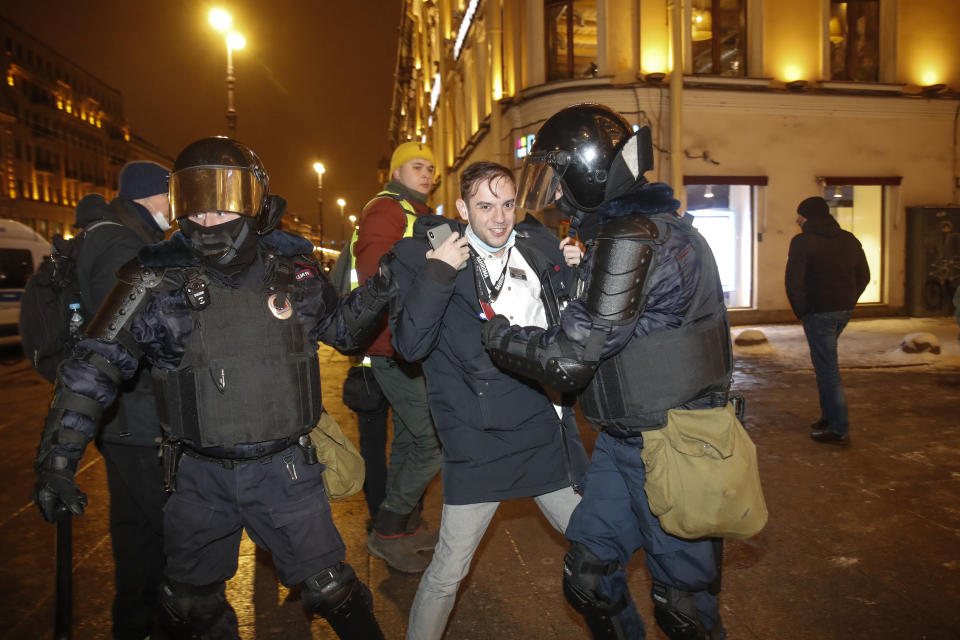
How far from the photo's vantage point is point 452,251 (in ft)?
7.90

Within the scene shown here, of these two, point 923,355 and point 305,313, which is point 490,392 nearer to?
point 305,313

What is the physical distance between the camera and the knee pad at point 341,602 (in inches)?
91.1

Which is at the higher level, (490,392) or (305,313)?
(305,313)

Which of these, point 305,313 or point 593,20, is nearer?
point 305,313

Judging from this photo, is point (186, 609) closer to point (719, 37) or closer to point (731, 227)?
point (731, 227)

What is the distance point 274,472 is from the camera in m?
2.36

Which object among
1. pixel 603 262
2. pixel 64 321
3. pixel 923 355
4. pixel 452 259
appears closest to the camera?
pixel 603 262

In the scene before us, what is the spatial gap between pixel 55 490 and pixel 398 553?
191 centimetres

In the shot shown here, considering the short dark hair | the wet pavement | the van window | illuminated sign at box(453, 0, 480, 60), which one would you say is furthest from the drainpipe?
the van window

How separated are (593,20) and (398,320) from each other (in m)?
13.4

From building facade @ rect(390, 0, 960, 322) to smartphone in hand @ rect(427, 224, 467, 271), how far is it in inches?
424

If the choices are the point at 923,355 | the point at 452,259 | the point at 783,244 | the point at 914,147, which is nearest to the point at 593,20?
the point at 783,244

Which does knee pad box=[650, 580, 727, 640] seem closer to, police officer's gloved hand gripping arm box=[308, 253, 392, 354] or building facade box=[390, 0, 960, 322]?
police officer's gloved hand gripping arm box=[308, 253, 392, 354]

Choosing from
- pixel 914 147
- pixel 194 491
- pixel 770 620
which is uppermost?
pixel 914 147
